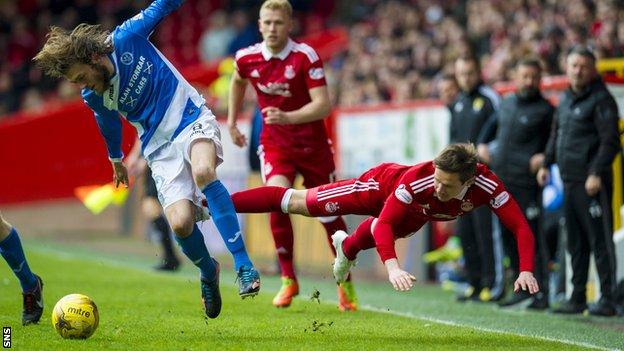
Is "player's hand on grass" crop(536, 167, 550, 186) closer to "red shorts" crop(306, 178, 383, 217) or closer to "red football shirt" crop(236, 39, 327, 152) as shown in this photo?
"red football shirt" crop(236, 39, 327, 152)

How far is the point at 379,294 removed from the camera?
12133 mm

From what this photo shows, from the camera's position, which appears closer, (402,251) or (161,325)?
(161,325)

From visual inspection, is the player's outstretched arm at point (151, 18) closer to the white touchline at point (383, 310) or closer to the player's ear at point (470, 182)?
the player's ear at point (470, 182)

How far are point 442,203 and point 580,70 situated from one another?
111 inches

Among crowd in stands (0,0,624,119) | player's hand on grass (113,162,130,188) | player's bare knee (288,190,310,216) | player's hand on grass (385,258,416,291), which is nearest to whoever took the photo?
player's hand on grass (385,258,416,291)

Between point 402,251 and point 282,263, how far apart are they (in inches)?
184

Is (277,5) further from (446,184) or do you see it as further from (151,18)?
(446,184)

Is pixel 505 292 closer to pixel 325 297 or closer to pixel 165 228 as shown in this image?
pixel 325 297

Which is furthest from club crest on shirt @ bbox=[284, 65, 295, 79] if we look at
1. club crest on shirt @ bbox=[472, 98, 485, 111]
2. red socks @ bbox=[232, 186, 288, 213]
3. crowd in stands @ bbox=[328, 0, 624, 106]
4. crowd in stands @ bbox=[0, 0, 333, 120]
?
crowd in stands @ bbox=[0, 0, 333, 120]

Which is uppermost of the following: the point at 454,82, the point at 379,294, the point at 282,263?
the point at 454,82

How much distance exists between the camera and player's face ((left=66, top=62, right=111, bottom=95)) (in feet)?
25.9

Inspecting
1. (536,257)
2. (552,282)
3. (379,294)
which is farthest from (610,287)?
(379,294)

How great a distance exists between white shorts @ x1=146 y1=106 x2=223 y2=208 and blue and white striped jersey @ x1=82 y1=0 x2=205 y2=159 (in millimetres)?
61

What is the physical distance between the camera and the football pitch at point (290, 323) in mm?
7477
